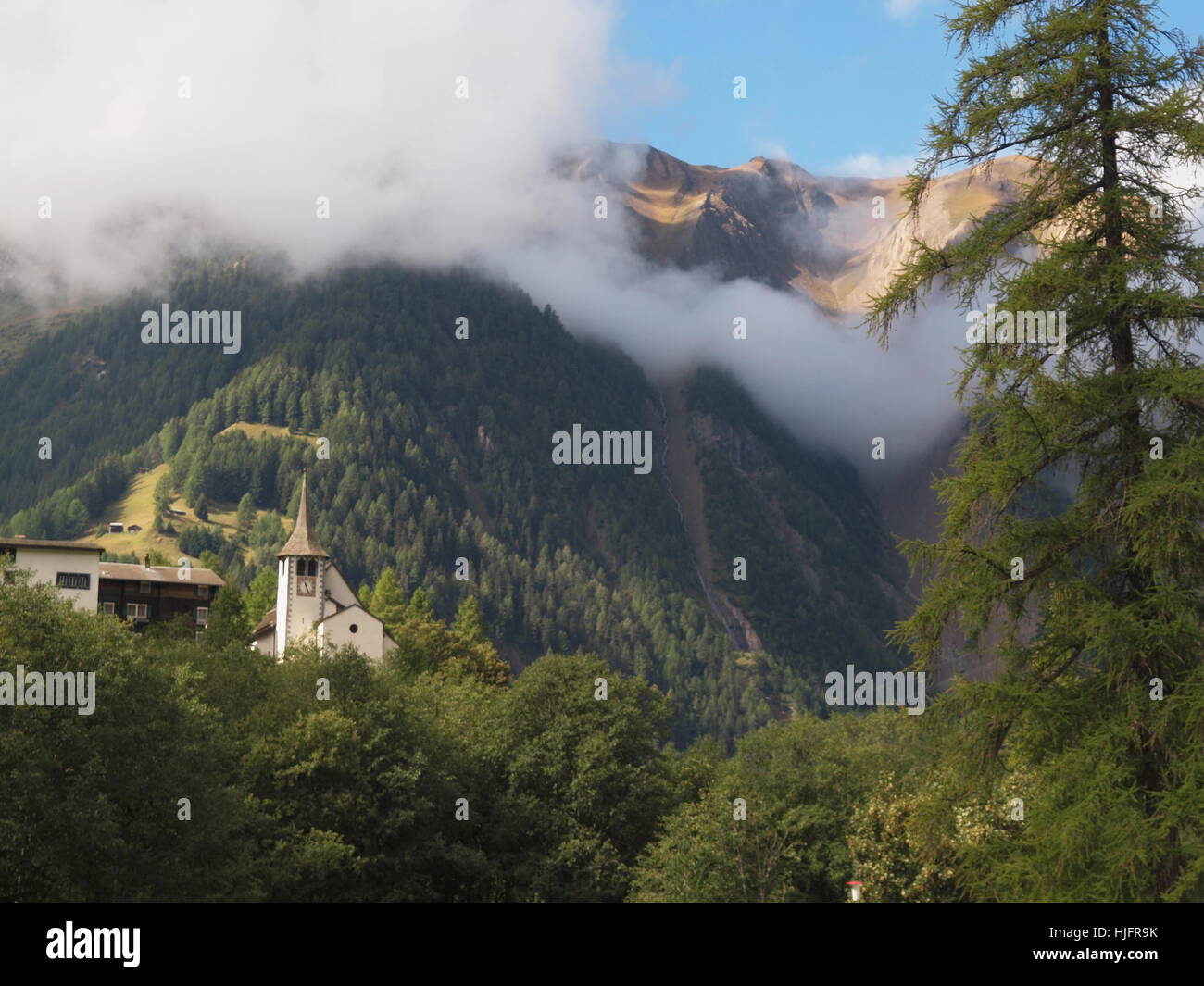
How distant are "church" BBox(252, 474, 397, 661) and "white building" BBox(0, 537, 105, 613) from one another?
56.6 ft

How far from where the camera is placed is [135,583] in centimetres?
16738

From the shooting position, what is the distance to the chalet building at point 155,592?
164m

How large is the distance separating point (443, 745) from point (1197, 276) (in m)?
66.1

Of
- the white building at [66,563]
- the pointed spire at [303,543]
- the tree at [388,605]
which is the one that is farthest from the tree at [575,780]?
the tree at [388,605]

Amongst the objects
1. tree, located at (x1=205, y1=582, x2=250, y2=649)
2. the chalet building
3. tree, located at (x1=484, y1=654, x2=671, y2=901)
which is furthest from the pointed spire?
tree, located at (x1=484, y1=654, x2=671, y2=901)

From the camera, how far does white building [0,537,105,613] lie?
13988cm

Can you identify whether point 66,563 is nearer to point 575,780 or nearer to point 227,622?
point 227,622

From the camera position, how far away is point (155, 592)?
169 meters

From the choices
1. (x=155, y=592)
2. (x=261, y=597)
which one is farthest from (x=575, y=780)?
(x=261, y=597)

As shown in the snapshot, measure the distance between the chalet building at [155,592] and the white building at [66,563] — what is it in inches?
687

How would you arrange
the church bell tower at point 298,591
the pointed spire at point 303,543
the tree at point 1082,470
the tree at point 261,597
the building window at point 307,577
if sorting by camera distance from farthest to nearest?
the tree at point 261,597
the pointed spire at point 303,543
the building window at point 307,577
the church bell tower at point 298,591
the tree at point 1082,470

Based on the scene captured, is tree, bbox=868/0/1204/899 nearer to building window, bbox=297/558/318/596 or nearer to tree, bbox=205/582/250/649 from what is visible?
tree, bbox=205/582/250/649

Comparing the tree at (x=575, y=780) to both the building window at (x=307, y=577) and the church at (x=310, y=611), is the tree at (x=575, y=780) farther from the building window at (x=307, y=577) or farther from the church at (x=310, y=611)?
the building window at (x=307, y=577)
